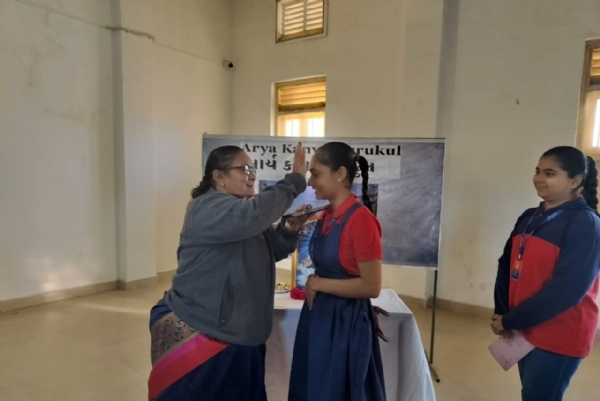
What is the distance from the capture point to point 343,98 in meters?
4.58

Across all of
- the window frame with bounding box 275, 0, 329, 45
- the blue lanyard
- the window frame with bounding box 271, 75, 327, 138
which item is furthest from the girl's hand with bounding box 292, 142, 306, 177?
the window frame with bounding box 275, 0, 329, 45

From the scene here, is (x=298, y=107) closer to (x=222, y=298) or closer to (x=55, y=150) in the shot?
(x=55, y=150)

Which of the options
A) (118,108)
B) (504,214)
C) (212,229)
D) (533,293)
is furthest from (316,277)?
(118,108)

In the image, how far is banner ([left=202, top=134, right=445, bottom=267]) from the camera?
2.58 metres

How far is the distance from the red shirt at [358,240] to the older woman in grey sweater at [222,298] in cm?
22

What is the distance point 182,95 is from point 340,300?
14.7 ft

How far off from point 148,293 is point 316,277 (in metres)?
3.62

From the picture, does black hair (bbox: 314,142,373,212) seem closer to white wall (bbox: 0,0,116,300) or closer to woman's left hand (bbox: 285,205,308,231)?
woman's left hand (bbox: 285,205,308,231)

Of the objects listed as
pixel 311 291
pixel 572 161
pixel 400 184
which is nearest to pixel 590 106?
pixel 400 184

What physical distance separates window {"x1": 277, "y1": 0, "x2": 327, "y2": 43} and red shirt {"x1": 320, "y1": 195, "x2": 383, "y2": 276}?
13.2 feet

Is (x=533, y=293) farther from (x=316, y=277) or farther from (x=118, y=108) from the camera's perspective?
(x=118, y=108)

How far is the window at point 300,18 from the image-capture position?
4746mm

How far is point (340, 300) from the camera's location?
51.8 inches

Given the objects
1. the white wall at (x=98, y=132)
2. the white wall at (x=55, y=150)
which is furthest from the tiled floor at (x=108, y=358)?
the white wall at (x=98, y=132)
